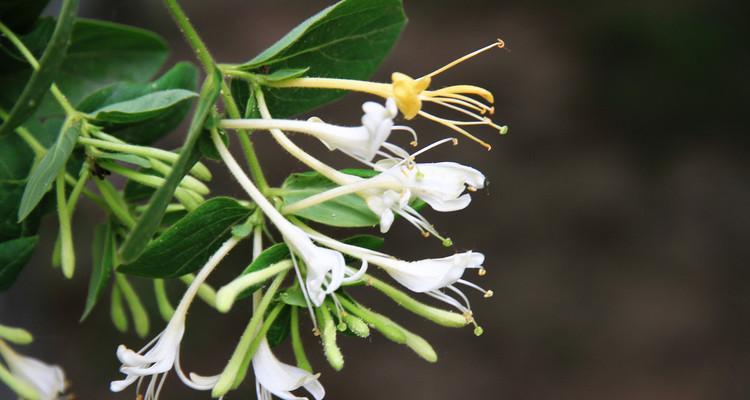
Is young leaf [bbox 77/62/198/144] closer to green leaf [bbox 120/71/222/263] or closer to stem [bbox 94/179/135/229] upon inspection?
stem [bbox 94/179/135/229]

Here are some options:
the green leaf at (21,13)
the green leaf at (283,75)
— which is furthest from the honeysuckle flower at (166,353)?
the green leaf at (21,13)

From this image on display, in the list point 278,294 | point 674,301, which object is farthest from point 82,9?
point 674,301

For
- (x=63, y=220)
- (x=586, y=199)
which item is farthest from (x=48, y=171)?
(x=586, y=199)

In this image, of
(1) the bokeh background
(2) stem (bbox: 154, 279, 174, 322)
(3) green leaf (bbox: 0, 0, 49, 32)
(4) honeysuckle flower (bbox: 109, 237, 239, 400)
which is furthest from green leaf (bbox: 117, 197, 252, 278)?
(1) the bokeh background

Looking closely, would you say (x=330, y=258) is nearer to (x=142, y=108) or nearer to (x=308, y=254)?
(x=308, y=254)

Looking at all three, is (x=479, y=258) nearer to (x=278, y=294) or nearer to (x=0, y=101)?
(x=278, y=294)

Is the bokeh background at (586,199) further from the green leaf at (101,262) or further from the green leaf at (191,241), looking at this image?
the green leaf at (191,241)
